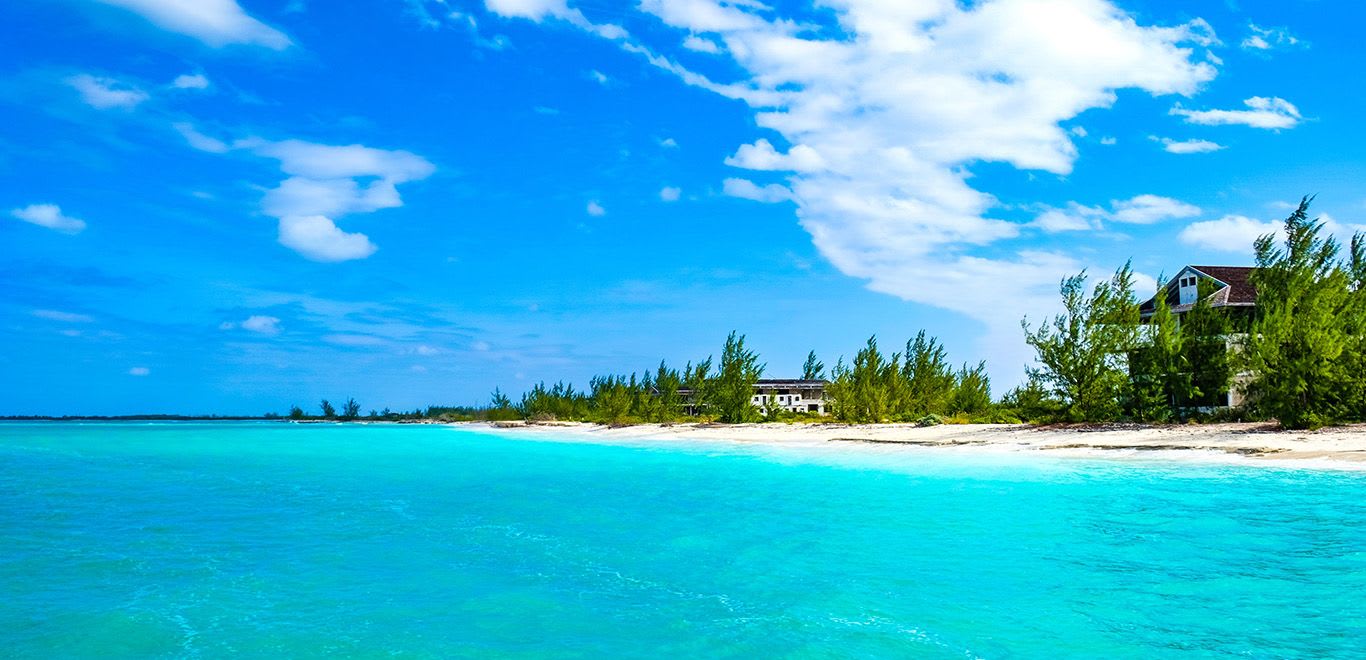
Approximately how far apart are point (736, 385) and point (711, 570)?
203 ft

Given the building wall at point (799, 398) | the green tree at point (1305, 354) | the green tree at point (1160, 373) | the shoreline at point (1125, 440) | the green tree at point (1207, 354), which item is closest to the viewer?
the shoreline at point (1125, 440)

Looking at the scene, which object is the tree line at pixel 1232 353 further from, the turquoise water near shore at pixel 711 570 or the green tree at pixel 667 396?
the green tree at pixel 667 396

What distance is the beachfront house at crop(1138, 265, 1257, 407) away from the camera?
39.1m

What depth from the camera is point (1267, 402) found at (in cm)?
3350

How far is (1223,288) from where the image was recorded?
4641 centimetres

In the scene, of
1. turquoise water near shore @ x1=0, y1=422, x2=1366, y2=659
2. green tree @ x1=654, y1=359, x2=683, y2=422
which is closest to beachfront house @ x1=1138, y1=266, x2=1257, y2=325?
turquoise water near shore @ x1=0, y1=422, x2=1366, y2=659

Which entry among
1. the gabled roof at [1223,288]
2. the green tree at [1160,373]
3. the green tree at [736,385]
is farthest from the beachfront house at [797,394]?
the green tree at [1160,373]

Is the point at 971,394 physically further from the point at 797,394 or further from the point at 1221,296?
the point at 797,394

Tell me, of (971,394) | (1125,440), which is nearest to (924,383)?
(971,394)

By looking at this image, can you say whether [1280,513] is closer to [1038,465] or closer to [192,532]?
[1038,465]

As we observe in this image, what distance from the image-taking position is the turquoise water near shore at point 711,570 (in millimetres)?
8812

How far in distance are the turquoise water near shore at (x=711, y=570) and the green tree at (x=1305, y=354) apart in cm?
1077

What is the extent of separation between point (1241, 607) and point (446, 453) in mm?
42135

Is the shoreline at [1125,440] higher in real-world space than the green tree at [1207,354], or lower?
lower
